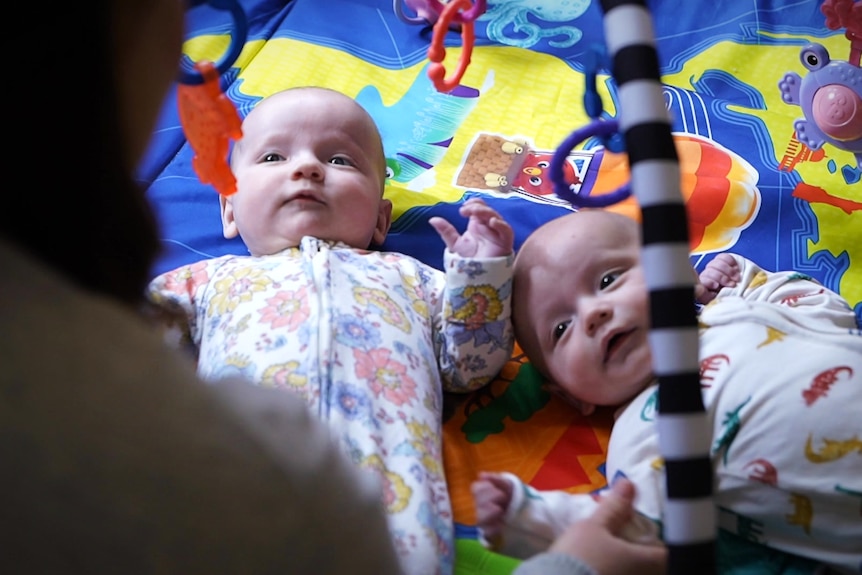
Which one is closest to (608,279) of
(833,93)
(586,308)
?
(586,308)

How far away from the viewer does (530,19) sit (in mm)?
1749

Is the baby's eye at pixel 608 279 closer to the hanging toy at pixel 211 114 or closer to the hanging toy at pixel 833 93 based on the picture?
the hanging toy at pixel 211 114

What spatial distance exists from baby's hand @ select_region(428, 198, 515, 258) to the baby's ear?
364 mm

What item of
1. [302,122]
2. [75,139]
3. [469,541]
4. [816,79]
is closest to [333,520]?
[75,139]

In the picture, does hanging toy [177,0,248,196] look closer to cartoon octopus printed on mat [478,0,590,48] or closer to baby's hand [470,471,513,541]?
baby's hand [470,471,513,541]

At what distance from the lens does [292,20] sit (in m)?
1.75

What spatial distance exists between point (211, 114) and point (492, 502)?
462mm

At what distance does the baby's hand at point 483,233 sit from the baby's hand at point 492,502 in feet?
0.97

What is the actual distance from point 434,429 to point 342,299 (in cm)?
19

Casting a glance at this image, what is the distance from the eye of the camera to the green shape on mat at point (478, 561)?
31.7 inches

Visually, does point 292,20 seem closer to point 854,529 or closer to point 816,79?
point 816,79

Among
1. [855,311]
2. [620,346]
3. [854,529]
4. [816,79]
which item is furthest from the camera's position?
[816,79]


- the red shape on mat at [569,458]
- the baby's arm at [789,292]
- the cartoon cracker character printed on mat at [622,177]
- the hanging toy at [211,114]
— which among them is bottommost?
the red shape on mat at [569,458]

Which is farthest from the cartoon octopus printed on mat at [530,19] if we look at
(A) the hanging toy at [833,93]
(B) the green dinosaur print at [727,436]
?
(B) the green dinosaur print at [727,436]
